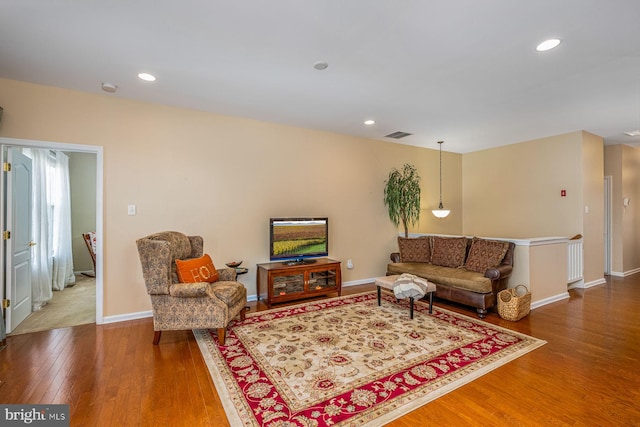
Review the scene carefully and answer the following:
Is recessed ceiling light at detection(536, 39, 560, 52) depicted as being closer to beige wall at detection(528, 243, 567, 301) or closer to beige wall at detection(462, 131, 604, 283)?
beige wall at detection(528, 243, 567, 301)

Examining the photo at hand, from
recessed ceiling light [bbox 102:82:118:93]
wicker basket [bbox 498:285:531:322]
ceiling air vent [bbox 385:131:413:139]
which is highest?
recessed ceiling light [bbox 102:82:118:93]

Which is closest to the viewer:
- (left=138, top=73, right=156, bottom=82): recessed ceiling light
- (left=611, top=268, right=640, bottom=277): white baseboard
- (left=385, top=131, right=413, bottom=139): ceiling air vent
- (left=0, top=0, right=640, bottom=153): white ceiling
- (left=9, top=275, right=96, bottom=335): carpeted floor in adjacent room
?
(left=0, top=0, right=640, bottom=153): white ceiling

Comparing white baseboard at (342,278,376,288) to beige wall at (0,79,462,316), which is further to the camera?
white baseboard at (342,278,376,288)

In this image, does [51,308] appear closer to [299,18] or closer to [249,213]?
[249,213]

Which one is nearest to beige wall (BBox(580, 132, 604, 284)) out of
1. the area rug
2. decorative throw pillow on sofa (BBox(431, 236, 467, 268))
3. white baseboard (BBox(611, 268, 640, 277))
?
white baseboard (BBox(611, 268, 640, 277))

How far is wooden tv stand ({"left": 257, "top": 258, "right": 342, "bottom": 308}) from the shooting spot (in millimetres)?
4059

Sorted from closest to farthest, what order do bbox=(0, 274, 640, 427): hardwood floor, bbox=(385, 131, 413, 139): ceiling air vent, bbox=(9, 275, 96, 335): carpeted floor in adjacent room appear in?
bbox=(0, 274, 640, 427): hardwood floor < bbox=(9, 275, 96, 335): carpeted floor in adjacent room < bbox=(385, 131, 413, 139): ceiling air vent

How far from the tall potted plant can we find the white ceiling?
164 cm

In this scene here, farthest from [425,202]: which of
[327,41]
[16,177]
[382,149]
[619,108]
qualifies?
[16,177]

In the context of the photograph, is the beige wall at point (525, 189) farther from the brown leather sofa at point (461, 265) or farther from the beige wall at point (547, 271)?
the brown leather sofa at point (461, 265)

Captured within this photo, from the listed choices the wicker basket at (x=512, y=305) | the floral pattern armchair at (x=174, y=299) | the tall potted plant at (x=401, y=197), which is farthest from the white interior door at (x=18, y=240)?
the wicker basket at (x=512, y=305)

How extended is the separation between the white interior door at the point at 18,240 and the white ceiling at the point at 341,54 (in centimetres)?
104

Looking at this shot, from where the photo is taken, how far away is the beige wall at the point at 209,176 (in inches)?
133

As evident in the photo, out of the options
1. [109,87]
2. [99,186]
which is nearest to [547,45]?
[109,87]
